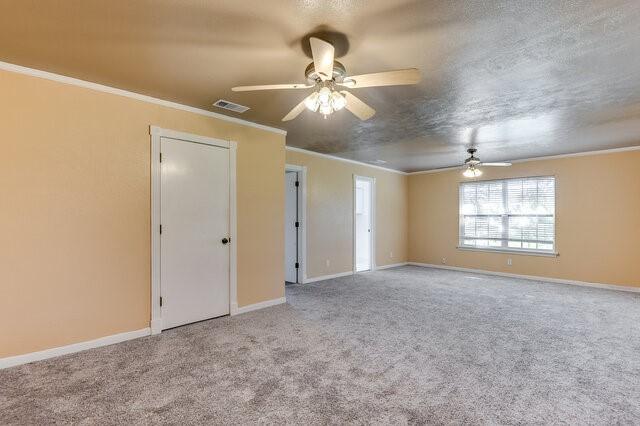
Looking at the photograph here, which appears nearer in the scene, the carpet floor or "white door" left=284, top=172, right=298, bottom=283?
the carpet floor

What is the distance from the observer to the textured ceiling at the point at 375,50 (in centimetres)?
194

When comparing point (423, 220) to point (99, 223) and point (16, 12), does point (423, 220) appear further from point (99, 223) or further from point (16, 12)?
point (16, 12)

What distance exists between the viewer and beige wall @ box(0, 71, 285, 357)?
8.76ft

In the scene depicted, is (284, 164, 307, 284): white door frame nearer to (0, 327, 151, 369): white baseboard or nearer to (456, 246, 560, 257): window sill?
(0, 327, 151, 369): white baseboard

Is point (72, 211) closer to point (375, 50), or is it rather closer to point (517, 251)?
point (375, 50)

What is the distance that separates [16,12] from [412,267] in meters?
7.76

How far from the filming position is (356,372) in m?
2.57

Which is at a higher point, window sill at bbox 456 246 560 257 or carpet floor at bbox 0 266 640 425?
window sill at bbox 456 246 560 257

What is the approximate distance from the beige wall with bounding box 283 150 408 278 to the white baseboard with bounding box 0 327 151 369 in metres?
3.27

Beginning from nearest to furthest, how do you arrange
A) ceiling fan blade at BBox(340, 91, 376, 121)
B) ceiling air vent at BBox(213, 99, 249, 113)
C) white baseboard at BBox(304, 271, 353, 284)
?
1. ceiling fan blade at BBox(340, 91, 376, 121)
2. ceiling air vent at BBox(213, 99, 249, 113)
3. white baseboard at BBox(304, 271, 353, 284)

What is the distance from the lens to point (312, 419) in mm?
1978

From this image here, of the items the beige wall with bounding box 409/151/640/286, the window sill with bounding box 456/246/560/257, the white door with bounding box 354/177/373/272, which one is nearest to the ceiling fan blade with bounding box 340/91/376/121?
the white door with bounding box 354/177/373/272

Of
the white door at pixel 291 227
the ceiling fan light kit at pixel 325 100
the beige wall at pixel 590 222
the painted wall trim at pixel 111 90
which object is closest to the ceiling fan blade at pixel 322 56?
the ceiling fan light kit at pixel 325 100

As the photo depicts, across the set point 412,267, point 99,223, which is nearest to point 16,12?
point 99,223
